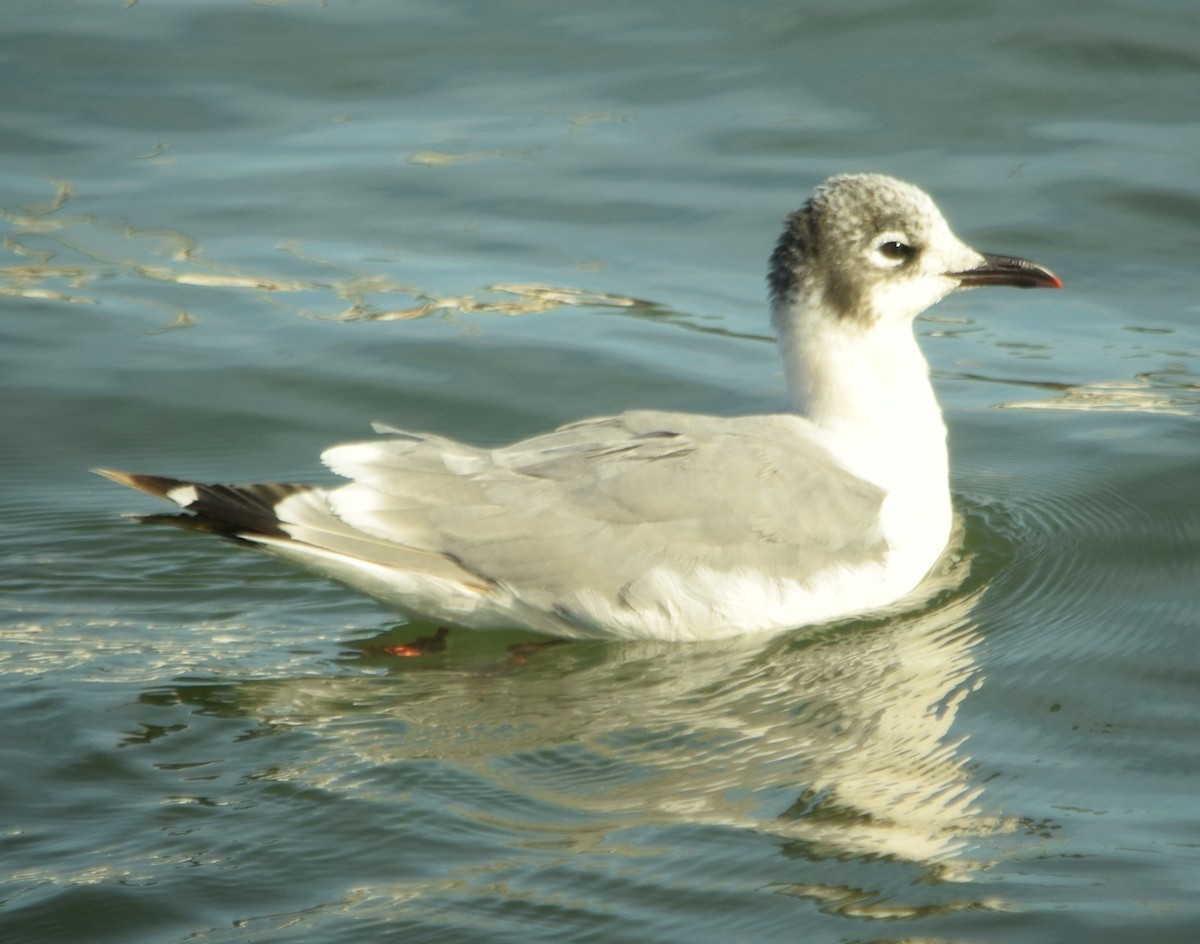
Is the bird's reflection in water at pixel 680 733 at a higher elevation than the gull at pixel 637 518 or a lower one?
lower

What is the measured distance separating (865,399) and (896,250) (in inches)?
24.6

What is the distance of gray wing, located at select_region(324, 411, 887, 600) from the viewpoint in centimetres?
639

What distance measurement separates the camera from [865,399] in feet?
23.5

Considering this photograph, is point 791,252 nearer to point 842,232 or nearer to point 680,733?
point 842,232

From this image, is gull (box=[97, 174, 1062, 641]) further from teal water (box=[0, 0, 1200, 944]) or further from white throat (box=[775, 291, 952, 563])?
teal water (box=[0, 0, 1200, 944])

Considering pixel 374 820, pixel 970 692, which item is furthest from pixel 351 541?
pixel 970 692

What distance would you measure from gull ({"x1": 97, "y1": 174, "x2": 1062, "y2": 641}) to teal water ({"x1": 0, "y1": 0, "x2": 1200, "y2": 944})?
218mm

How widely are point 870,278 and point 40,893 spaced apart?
4.01m

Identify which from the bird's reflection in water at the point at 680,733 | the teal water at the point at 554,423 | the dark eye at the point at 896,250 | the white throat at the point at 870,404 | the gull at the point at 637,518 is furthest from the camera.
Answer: the dark eye at the point at 896,250

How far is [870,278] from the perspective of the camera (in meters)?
7.15

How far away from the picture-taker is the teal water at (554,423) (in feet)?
16.3

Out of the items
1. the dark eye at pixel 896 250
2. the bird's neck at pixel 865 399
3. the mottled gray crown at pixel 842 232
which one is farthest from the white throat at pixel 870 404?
the dark eye at pixel 896 250

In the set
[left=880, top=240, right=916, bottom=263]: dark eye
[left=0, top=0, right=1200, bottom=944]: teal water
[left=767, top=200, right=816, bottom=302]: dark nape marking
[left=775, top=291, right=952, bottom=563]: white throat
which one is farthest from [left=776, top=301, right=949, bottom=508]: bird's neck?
[left=0, top=0, right=1200, bottom=944]: teal water

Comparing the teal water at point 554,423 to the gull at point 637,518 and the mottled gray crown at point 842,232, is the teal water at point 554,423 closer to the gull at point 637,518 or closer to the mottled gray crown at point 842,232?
the gull at point 637,518
